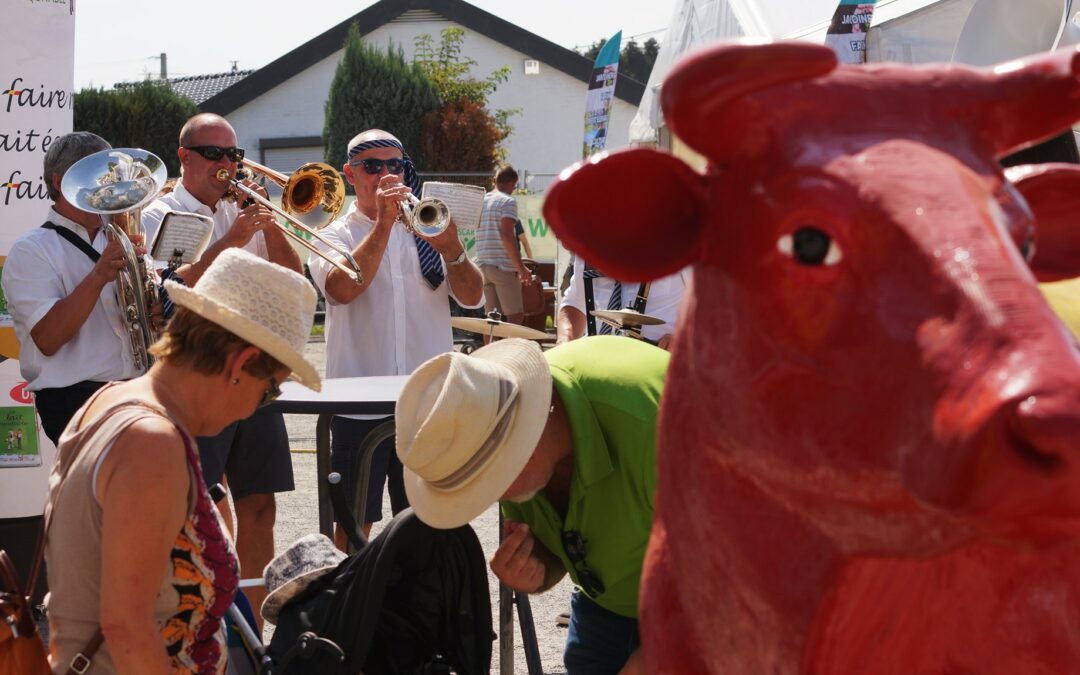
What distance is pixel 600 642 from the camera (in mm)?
3068

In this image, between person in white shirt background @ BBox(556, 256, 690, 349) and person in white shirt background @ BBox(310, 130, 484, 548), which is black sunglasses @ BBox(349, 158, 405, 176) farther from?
person in white shirt background @ BBox(556, 256, 690, 349)

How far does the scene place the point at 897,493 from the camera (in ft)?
4.05

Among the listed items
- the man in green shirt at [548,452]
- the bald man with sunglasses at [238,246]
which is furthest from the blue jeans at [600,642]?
the bald man with sunglasses at [238,246]

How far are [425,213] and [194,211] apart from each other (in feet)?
3.47

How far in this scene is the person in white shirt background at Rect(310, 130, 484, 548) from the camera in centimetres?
519

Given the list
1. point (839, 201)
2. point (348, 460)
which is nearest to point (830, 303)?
point (839, 201)

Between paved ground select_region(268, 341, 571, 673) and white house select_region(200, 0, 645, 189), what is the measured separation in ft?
83.0

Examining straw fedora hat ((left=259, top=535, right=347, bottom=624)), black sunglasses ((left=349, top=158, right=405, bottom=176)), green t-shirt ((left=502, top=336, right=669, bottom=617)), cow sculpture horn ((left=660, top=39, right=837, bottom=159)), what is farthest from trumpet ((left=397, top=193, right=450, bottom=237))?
cow sculpture horn ((left=660, top=39, right=837, bottom=159))

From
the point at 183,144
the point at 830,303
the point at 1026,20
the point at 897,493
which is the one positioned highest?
the point at 1026,20

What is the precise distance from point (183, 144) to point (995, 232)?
4.83 metres

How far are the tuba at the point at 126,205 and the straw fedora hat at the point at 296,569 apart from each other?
1693 millimetres

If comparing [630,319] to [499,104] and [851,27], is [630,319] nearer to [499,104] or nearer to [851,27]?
[851,27]

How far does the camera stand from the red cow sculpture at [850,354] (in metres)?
1.15

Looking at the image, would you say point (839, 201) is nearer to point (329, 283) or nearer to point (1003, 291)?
point (1003, 291)
